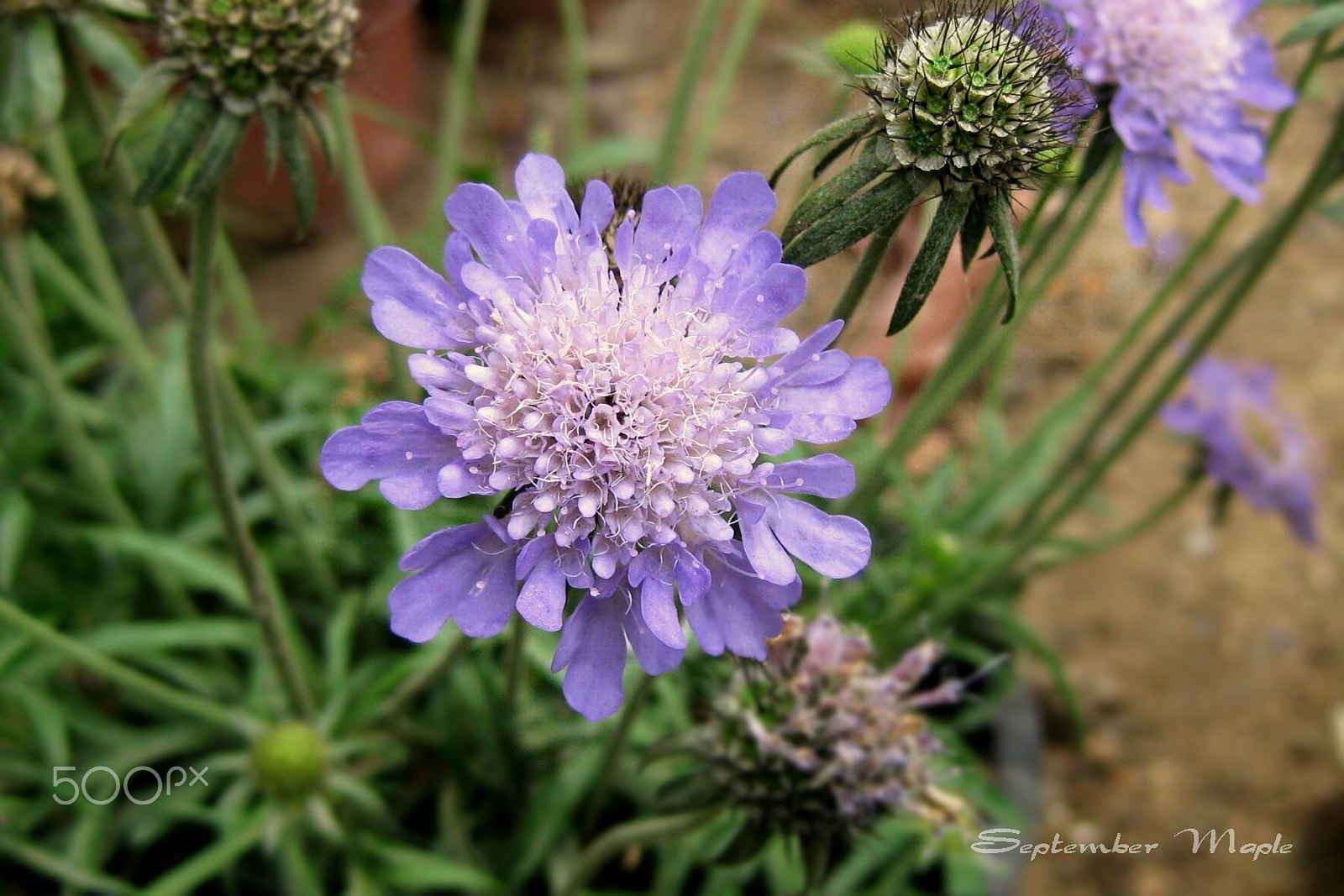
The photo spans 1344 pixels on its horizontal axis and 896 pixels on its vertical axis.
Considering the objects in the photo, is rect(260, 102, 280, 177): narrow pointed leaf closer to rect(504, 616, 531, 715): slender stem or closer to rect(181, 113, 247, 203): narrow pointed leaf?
rect(181, 113, 247, 203): narrow pointed leaf

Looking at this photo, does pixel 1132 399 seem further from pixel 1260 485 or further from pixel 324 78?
pixel 324 78

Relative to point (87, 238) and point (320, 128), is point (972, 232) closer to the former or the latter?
point (320, 128)

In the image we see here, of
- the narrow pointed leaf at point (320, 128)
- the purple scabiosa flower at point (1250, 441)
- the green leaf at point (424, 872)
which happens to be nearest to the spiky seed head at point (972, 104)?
the narrow pointed leaf at point (320, 128)

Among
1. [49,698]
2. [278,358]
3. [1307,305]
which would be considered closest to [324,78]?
[49,698]

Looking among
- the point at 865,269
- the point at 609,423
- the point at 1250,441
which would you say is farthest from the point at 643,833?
the point at 1250,441

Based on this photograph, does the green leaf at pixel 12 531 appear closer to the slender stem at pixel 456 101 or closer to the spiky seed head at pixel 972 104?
the slender stem at pixel 456 101

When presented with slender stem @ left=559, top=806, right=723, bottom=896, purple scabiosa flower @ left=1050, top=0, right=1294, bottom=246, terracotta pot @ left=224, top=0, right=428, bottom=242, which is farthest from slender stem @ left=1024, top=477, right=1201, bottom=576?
terracotta pot @ left=224, top=0, right=428, bottom=242
